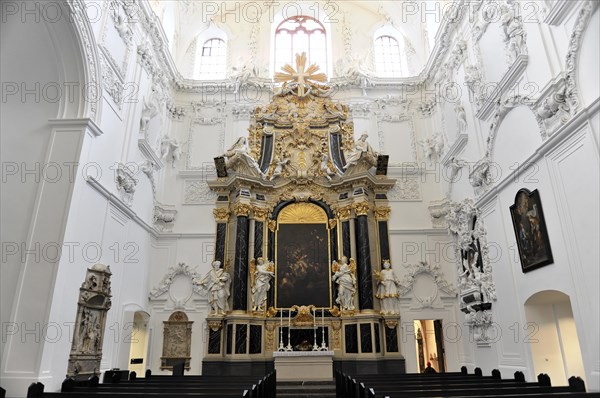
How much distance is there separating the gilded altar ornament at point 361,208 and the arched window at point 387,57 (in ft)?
18.9

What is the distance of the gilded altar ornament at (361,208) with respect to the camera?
1356cm

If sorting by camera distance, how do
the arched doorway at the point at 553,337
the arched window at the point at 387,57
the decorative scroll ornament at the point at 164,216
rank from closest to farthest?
1. the arched doorway at the point at 553,337
2. the decorative scroll ornament at the point at 164,216
3. the arched window at the point at 387,57

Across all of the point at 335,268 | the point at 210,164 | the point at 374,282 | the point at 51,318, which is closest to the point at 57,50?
the point at 51,318

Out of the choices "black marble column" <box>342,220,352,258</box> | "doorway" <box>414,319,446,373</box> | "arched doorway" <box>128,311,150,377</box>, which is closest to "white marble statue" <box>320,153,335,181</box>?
"black marble column" <box>342,220,352,258</box>

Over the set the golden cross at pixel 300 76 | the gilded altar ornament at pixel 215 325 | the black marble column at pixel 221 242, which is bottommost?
the gilded altar ornament at pixel 215 325

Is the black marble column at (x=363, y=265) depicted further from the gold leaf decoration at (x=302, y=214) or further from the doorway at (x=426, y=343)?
the doorway at (x=426, y=343)

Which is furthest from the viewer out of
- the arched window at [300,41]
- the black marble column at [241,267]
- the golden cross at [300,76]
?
the arched window at [300,41]

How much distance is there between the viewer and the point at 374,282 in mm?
13023

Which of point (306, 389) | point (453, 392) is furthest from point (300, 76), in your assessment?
Result: point (453, 392)

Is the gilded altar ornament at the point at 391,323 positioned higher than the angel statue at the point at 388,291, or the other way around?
the angel statue at the point at 388,291

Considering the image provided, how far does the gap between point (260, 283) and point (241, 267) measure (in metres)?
0.81

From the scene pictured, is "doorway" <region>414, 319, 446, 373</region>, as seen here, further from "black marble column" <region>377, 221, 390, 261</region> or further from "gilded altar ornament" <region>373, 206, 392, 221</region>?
"gilded altar ornament" <region>373, 206, 392, 221</region>

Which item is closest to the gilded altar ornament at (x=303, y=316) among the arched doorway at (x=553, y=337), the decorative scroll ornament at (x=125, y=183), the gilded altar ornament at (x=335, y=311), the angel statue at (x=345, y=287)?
the gilded altar ornament at (x=335, y=311)

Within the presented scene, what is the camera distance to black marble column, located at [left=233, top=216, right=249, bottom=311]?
41.4 feet
